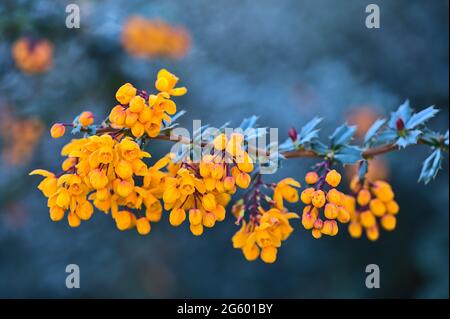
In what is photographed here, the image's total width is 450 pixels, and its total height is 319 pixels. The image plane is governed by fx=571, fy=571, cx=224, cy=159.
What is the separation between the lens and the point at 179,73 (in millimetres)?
2975

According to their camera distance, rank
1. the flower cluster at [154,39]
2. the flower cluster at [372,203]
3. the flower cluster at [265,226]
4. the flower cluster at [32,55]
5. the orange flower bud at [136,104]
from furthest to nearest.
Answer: the flower cluster at [154,39] < the flower cluster at [32,55] < the flower cluster at [372,203] < the flower cluster at [265,226] < the orange flower bud at [136,104]

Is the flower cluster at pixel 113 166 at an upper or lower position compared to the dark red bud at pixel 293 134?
lower

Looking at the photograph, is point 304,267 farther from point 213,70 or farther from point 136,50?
point 136,50

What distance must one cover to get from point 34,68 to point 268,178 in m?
1.23

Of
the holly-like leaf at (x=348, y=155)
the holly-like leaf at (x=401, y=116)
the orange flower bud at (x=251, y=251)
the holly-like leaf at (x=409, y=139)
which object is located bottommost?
the orange flower bud at (x=251, y=251)

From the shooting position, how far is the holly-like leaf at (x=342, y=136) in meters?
1.47

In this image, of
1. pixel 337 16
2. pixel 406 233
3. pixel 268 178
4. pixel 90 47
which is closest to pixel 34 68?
pixel 90 47

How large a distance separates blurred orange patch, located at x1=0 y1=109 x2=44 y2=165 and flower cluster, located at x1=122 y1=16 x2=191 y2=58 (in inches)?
23.7

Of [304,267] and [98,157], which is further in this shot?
[304,267]

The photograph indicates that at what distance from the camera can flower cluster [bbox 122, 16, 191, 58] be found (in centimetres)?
279

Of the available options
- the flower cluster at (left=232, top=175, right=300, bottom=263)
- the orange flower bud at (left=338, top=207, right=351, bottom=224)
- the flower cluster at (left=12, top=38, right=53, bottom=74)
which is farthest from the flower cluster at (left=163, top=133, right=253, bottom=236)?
the flower cluster at (left=12, top=38, right=53, bottom=74)

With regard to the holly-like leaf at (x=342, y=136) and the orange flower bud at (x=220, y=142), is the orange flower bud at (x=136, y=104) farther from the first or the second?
the holly-like leaf at (x=342, y=136)

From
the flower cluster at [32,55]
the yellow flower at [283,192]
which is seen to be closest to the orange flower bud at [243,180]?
the yellow flower at [283,192]

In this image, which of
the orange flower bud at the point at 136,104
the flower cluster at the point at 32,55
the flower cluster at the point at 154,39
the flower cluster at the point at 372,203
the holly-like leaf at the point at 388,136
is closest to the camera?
the orange flower bud at the point at 136,104
